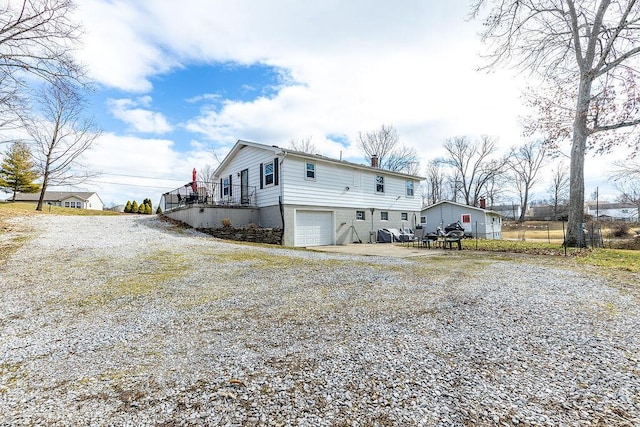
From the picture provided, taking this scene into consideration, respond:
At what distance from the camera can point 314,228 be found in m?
15.7

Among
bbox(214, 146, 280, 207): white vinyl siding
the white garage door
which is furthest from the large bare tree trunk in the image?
bbox(214, 146, 280, 207): white vinyl siding

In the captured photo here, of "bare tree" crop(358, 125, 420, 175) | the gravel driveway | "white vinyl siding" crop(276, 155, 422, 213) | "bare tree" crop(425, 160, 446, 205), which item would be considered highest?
"bare tree" crop(358, 125, 420, 175)

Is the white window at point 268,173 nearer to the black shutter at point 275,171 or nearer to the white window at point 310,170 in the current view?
the black shutter at point 275,171

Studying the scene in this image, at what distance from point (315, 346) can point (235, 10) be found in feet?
32.2

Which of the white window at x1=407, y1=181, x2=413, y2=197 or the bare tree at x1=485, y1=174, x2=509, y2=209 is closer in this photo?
the white window at x1=407, y1=181, x2=413, y2=197

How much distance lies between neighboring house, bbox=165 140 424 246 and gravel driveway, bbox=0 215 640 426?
8.29 m

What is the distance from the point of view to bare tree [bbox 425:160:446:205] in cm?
4803

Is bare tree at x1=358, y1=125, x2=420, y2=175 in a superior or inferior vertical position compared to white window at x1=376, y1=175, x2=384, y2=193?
superior

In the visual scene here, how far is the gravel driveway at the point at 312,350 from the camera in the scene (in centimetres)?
206

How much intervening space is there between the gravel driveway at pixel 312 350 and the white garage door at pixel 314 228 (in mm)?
8628

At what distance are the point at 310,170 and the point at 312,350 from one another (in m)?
12.8

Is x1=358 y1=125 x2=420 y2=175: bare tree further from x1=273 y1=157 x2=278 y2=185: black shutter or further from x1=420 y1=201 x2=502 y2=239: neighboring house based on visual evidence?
x1=273 y1=157 x2=278 y2=185: black shutter

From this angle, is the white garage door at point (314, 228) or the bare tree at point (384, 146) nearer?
the white garage door at point (314, 228)

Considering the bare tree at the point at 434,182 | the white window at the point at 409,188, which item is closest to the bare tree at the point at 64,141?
the white window at the point at 409,188
